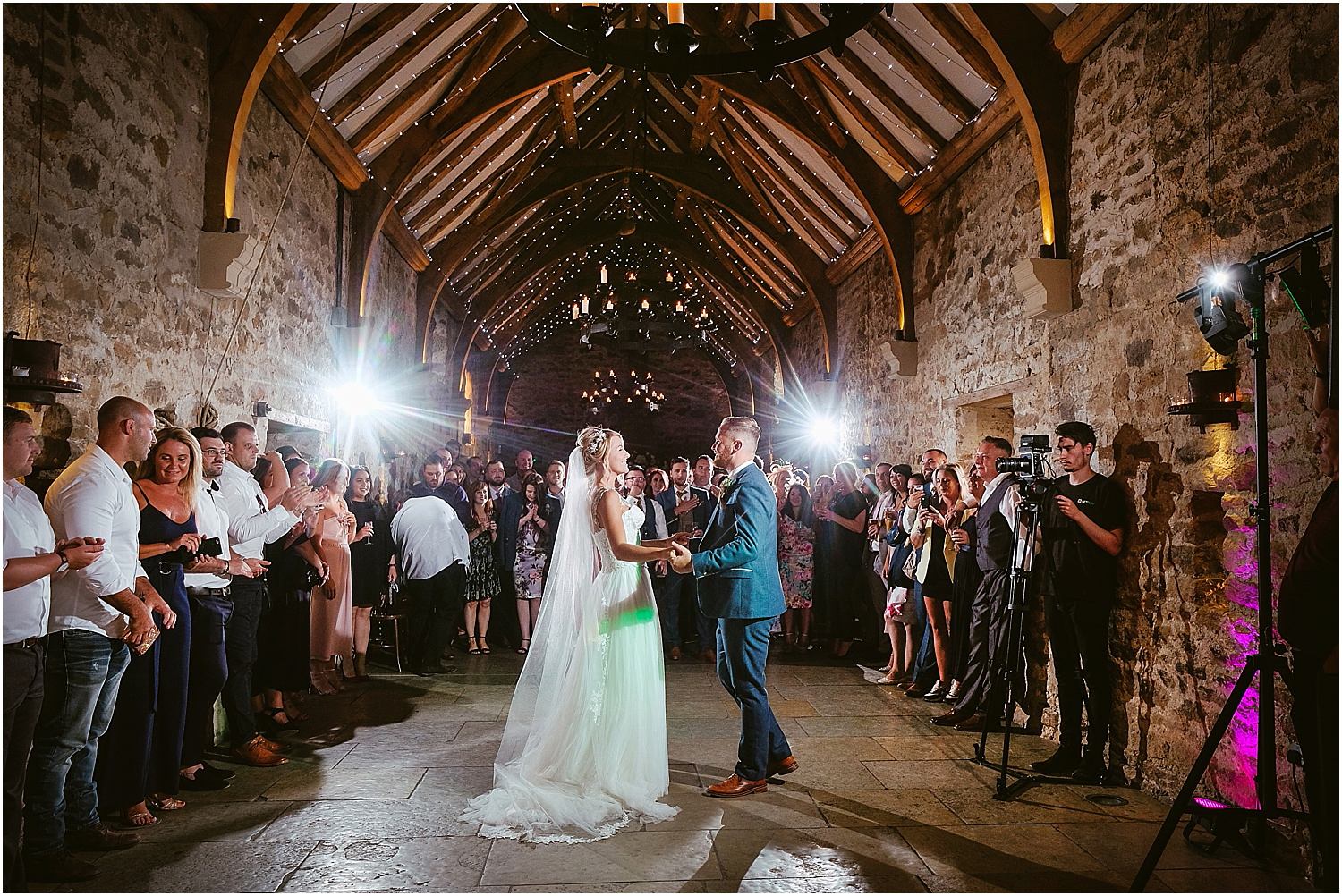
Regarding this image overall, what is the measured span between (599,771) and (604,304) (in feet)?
25.1

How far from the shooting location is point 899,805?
3316 millimetres

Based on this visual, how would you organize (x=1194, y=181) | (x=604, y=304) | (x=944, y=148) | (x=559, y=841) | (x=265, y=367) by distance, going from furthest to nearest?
1. (x=604, y=304)
2. (x=944, y=148)
3. (x=265, y=367)
4. (x=1194, y=181)
5. (x=559, y=841)

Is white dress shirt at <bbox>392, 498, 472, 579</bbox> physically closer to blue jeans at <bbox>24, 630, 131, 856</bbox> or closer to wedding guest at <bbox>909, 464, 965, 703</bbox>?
blue jeans at <bbox>24, 630, 131, 856</bbox>

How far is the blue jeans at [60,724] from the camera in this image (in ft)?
8.58

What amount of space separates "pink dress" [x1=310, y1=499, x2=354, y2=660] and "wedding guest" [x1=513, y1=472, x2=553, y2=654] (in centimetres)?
162

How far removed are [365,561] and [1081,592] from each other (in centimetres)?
459

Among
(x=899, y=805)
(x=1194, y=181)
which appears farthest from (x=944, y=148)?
(x=899, y=805)

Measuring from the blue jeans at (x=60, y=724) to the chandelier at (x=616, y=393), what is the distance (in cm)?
1612

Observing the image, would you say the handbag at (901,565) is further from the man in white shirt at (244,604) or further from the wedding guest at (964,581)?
the man in white shirt at (244,604)

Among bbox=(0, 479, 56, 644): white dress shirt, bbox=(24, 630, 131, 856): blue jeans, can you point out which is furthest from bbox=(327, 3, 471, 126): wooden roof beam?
bbox=(24, 630, 131, 856): blue jeans

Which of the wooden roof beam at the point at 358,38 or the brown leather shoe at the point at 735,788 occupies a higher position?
the wooden roof beam at the point at 358,38

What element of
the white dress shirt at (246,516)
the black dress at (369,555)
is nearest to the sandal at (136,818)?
the white dress shirt at (246,516)

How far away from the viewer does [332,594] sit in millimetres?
4977

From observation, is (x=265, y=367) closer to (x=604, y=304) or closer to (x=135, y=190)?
(x=135, y=190)
